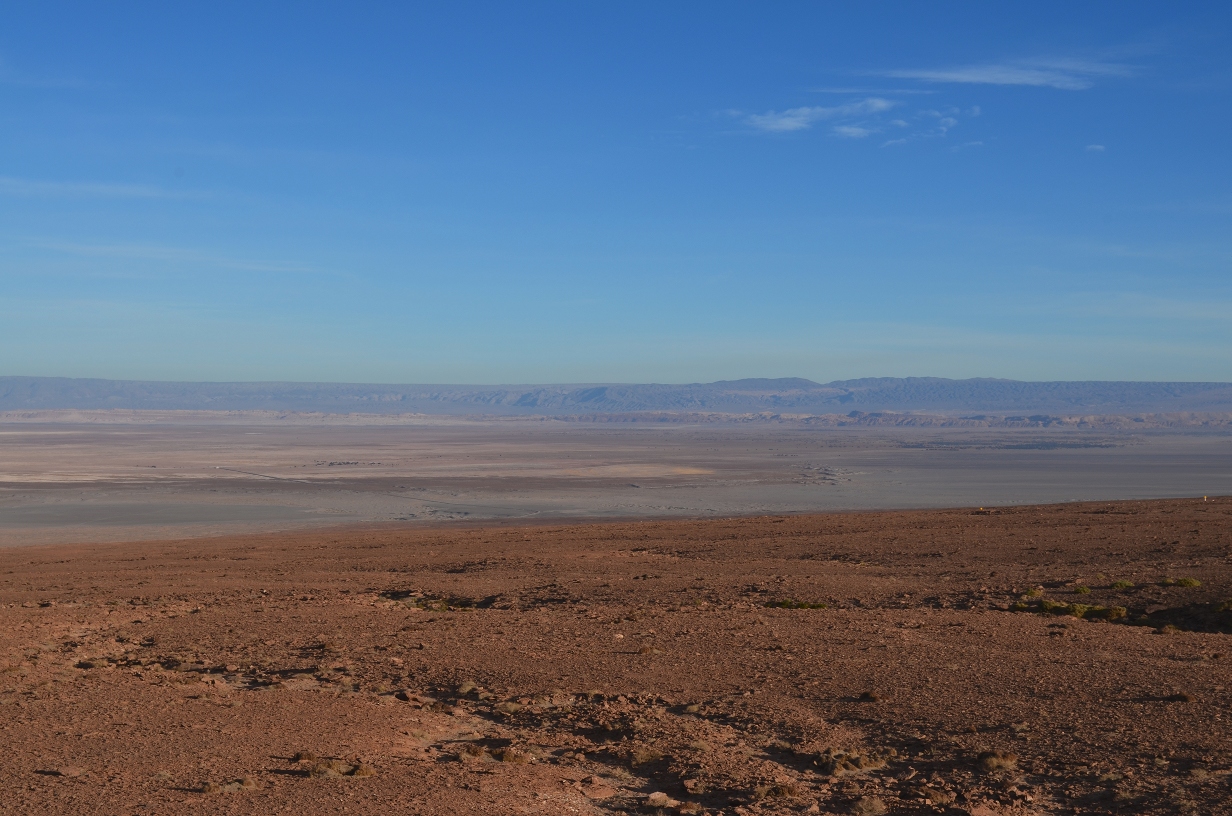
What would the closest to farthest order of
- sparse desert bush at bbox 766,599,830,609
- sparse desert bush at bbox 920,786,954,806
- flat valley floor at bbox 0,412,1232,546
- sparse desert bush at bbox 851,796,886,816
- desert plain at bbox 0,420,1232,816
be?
sparse desert bush at bbox 851,796,886,816 < sparse desert bush at bbox 920,786,954,806 < desert plain at bbox 0,420,1232,816 < sparse desert bush at bbox 766,599,830,609 < flat valley floor at bbox 0,412,1232,546

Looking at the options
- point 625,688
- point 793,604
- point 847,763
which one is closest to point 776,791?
point 847,763

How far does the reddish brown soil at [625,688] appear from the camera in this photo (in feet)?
31.9

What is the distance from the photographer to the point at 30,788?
949 cm

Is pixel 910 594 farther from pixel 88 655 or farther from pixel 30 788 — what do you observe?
pixel 30 788

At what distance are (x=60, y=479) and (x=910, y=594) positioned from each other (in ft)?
183

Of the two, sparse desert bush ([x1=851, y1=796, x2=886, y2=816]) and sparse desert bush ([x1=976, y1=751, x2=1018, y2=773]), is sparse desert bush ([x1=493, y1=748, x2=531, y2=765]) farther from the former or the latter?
sparse desert bush ([x1=976, y1=751, x2=1018, y2=773])

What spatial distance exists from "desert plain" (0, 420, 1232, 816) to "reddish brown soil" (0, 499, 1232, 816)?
0.18 ft

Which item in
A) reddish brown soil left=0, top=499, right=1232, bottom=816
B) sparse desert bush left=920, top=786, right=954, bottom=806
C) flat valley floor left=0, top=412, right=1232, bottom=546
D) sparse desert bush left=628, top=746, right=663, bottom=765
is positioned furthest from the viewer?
flat valley floor left=0, top=412, right=1232, bottom=546

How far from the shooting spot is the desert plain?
9820mm

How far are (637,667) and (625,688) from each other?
110cm

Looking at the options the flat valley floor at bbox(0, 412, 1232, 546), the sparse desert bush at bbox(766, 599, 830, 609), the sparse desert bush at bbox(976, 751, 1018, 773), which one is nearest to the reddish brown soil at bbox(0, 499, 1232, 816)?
the sparse desert bush at bbox(976, 751, 1018, 773)

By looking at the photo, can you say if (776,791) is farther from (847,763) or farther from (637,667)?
(637,667)

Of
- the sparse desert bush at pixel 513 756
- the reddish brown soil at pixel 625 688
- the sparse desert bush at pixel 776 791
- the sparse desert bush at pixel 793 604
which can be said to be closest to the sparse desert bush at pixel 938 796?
the reddish brown soil at pixel 625 688

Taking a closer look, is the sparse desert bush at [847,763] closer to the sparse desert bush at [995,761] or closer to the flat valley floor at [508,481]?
the sparse desert bush at [995,761]
